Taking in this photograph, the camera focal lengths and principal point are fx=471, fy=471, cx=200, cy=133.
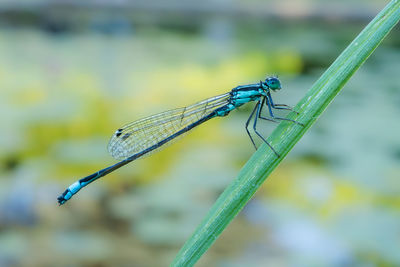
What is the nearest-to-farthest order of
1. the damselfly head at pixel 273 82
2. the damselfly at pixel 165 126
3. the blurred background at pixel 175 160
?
the damselfly head at pixel 273 82, the damselfly at pixel 165 126, the blurred background at pixel 175 160

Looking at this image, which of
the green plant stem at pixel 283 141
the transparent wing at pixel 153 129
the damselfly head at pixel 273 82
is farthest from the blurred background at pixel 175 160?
the green plant stem at pixel 283 141

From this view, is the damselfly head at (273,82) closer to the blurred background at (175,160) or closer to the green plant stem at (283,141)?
the green plant stem at (283,141)

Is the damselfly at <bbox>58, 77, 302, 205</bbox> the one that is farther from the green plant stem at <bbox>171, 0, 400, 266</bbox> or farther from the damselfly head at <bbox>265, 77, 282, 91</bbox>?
the green plant stem at <bbox>171, 0, 400, 266</bbox>

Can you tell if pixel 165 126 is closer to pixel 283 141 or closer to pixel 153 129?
pixel 153 129

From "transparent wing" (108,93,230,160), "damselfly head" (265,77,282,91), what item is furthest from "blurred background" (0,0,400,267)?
"damselfly head" (265,77,282,91)

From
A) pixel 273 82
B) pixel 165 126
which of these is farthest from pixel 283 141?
pixel 165 126
